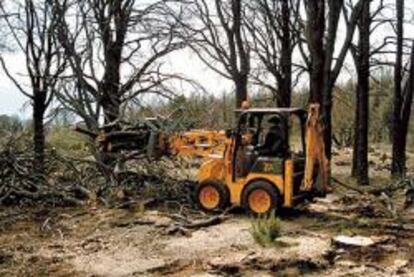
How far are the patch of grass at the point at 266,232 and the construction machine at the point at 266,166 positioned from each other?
1596mm

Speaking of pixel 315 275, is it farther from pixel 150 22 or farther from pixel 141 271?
pixel 150 22

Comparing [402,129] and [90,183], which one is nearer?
[90,183]

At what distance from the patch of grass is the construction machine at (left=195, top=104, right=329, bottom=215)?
1.60m

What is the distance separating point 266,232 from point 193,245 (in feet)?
3.78

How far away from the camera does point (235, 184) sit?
14031 mm

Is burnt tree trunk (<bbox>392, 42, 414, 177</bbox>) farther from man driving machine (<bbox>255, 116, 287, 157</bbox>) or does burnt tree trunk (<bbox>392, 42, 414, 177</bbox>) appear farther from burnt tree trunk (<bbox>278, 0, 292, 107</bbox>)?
man driving machine (<bbox>255, 116, 287, 157</bbox>)

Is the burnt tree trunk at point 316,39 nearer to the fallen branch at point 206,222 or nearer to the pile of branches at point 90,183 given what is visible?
the pile of branches at point 90,183

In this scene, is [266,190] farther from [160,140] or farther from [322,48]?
[322,48]

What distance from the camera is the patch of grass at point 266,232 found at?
1135 centimetres

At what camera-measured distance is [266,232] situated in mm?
11516

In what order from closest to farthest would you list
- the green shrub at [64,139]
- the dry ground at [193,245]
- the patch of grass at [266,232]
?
the dry ground at [193,245], the patch of grass at [266,232], the green shrub at [64,139]

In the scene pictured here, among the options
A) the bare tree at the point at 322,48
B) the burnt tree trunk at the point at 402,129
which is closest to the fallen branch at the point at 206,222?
the bare tree at the point at 322,48

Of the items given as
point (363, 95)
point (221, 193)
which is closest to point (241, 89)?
point (363, 95)

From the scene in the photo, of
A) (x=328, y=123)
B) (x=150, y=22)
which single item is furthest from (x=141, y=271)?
(x=150, y=22)
